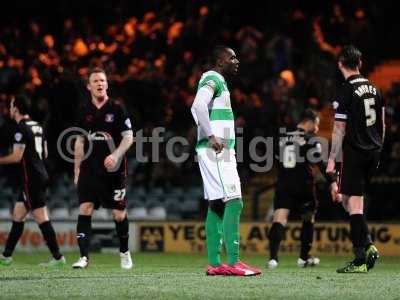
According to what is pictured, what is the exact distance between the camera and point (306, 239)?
45.6 feet

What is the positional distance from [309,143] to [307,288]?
16.0 ft

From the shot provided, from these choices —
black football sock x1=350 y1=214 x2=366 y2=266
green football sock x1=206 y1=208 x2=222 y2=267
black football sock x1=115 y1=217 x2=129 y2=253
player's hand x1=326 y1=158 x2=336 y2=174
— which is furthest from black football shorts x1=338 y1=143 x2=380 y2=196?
black football sock x1=115 y1=217 x2=129 y2=253

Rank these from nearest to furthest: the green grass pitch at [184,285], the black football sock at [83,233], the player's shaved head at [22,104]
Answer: the green grass pitch at [184,285] → the black football sock at [83,233] → the player's shaved head at [22,104]

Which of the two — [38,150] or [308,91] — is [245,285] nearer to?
[38,150]

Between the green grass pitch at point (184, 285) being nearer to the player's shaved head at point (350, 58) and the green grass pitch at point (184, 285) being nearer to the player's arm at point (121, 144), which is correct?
the player's arm at point (121, 144)

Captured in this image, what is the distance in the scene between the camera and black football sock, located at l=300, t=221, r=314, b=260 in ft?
45.3

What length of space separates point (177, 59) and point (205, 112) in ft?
39.8

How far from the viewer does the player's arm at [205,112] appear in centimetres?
968

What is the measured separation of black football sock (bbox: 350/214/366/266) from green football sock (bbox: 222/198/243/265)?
4.59ft

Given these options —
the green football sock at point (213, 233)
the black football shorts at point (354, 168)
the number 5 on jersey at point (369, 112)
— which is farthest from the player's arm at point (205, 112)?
the number 5 on jersey at point (369, 112)

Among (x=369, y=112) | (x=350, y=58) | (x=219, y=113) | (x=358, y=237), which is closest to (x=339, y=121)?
(x=369, y=112)

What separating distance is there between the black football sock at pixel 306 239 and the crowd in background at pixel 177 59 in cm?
527

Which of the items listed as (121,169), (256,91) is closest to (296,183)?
(121,169)

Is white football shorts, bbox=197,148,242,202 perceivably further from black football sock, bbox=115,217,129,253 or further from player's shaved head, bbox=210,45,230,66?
black football sock, bbox=115,217,129,253
